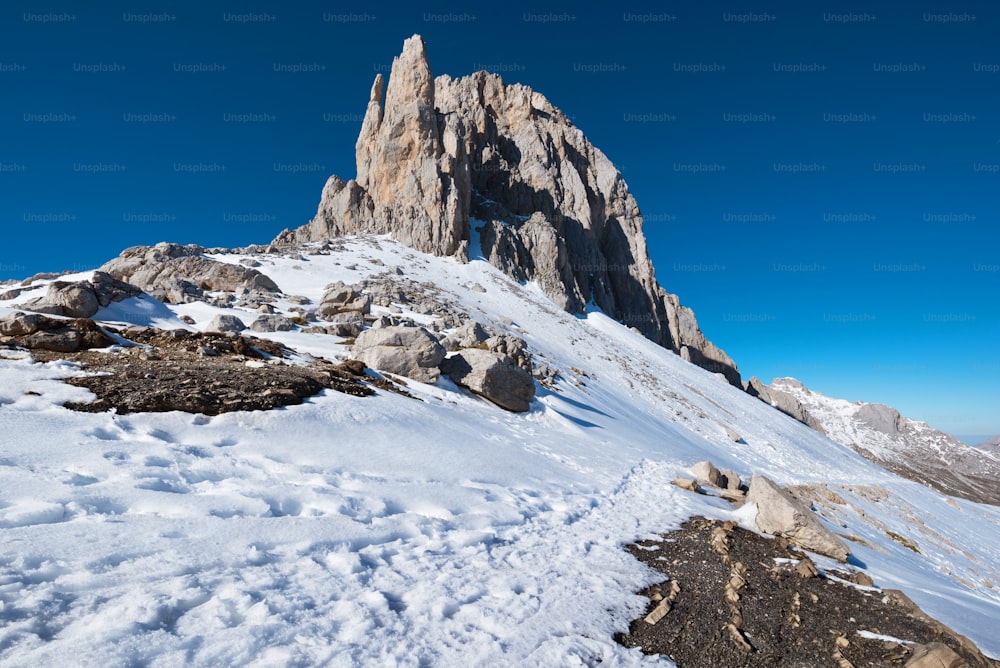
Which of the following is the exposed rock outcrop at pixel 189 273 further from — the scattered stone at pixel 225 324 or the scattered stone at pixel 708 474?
the scattered stone at pixel 708 474

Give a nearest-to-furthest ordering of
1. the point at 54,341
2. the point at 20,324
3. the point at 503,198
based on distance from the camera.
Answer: the point at 54,341 < the point at 20,324 < the point at 503,198

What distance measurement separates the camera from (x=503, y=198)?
8694 cm

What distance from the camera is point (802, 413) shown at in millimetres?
94250

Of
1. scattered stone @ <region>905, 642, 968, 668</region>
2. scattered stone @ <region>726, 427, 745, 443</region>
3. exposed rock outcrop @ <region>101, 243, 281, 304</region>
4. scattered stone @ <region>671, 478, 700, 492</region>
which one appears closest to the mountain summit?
exposed rock outcrop @ <region>101, 243, 281, 304</region>

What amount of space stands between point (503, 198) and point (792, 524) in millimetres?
83044

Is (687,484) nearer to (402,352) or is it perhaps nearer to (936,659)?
(936,659)

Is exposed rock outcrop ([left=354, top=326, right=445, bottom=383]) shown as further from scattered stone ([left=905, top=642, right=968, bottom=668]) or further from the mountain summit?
the mountain summit

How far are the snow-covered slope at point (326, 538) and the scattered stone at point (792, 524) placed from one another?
2.41 ft

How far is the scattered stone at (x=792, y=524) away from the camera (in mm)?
9352

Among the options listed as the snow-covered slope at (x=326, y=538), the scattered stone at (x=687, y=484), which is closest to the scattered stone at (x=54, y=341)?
the snow-covered slope at (x=326, y=538)

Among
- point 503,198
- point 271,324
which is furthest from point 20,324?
point 503,198

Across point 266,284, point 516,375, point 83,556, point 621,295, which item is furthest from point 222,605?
point 621,295

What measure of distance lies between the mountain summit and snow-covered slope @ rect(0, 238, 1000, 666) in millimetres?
52901

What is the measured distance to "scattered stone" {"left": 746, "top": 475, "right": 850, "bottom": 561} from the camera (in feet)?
30.7
